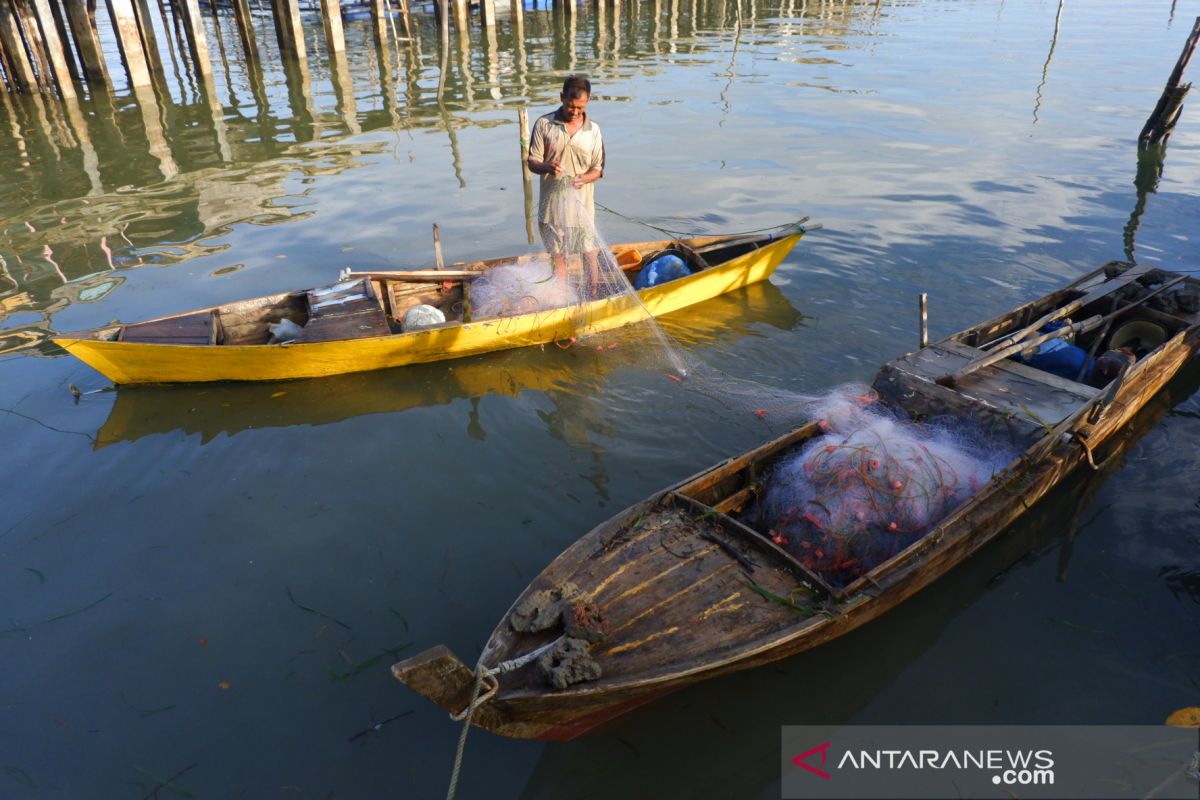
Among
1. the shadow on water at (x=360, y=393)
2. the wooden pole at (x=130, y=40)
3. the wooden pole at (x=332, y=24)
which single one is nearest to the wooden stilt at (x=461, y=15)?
the wooden pole at (x=332, y=24)

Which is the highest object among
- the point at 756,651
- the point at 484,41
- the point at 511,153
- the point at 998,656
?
the point at 484,41

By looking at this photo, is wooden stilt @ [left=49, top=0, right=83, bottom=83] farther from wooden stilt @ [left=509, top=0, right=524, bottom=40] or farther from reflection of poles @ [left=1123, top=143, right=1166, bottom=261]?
reflection of poles @ [left=1123, top=143, right=1166, bottom=261]

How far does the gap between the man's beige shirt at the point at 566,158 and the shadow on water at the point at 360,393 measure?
5.67ft

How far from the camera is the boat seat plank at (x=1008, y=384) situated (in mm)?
6176

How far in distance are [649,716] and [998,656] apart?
2.67 metres

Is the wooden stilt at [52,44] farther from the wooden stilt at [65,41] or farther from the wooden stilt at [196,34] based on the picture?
the wooden stilt at [196,34]

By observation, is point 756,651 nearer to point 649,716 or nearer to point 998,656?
point 649,716

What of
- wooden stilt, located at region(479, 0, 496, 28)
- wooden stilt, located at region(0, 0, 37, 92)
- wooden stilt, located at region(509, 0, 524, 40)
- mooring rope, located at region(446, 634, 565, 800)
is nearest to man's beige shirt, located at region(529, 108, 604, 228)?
mooring rope, located at region(446, 634, 565, 800)

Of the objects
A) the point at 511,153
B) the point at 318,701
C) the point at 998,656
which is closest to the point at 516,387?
the point at 318,701

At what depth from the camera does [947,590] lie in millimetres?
5691

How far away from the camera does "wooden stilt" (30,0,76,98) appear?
1866 centimetres

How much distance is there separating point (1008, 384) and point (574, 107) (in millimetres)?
5622

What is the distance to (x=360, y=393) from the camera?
8.42 m

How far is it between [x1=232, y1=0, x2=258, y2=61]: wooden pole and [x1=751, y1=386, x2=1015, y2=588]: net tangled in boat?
1089 inches
